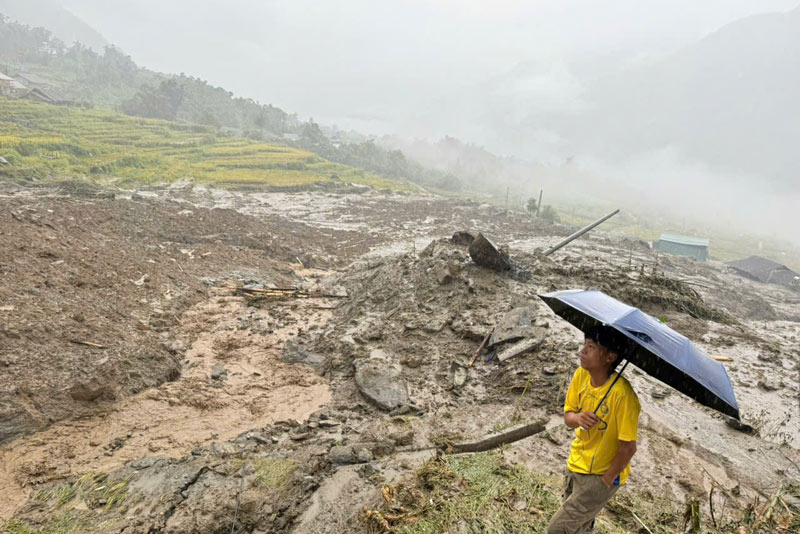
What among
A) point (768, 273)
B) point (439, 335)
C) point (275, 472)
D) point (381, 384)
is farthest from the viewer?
point (768, 273)

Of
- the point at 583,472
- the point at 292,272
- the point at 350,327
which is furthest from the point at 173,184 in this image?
the point at 583,472

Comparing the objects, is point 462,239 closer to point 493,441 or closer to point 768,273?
point 493,441

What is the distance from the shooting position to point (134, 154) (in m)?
33.5

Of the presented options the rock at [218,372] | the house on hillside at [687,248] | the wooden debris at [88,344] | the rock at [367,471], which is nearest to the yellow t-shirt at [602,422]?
the rock at [367,471]

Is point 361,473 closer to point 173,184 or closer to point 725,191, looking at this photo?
point 173,184

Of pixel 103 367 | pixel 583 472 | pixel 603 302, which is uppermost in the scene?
pixel 603 302

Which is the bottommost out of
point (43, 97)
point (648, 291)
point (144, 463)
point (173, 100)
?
point (144, 463)

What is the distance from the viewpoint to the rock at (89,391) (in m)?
5.39

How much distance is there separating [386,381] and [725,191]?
13201 cm

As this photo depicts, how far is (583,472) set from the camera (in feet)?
8.30

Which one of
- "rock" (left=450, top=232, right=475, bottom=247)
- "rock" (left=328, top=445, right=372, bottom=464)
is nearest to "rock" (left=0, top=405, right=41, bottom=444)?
"rock" (left=328, top=445, right=372, bottom=464)

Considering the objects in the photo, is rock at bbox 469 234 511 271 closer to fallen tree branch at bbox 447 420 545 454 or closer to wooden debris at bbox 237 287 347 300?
wooden debris at bbox 237 287 347 300

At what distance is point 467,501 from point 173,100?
7581 centimetres

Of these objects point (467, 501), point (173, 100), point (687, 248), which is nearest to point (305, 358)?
point (467, 501)
